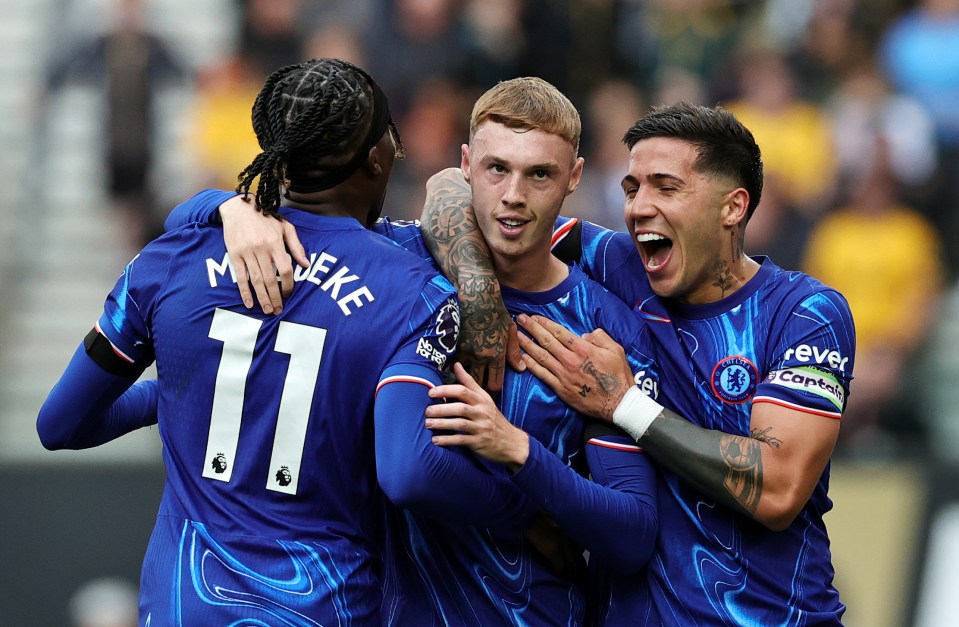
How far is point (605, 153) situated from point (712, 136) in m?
5.98

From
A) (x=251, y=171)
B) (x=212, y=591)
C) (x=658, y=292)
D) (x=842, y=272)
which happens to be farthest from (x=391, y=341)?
(x=842, y=272)

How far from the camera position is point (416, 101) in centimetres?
995

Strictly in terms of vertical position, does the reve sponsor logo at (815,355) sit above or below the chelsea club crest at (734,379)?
above

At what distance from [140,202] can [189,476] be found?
6837 mm

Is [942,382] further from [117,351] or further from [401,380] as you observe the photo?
[117,351]

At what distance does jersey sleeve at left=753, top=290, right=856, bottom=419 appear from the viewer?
12.0 feet

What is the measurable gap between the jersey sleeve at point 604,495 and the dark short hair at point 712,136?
0.89 meters

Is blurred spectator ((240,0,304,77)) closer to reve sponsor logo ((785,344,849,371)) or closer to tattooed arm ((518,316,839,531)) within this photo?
tattooed arm ((518,316,839,531))

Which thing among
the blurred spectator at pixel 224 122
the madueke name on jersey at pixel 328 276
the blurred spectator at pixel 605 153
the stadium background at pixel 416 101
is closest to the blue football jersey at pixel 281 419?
the madueke name on jersey at pixel 328 276

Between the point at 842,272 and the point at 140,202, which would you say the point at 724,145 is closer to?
the point at 842,272

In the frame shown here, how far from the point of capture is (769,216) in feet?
30.3

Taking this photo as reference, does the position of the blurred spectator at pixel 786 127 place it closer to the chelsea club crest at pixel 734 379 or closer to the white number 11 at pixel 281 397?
the chelsea club crest at pixel 734 379

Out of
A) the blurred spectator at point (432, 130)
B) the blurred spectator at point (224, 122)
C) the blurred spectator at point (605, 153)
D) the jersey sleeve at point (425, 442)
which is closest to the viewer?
the jersey sleeve at point (425, 442)

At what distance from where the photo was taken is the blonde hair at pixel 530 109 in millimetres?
3727
